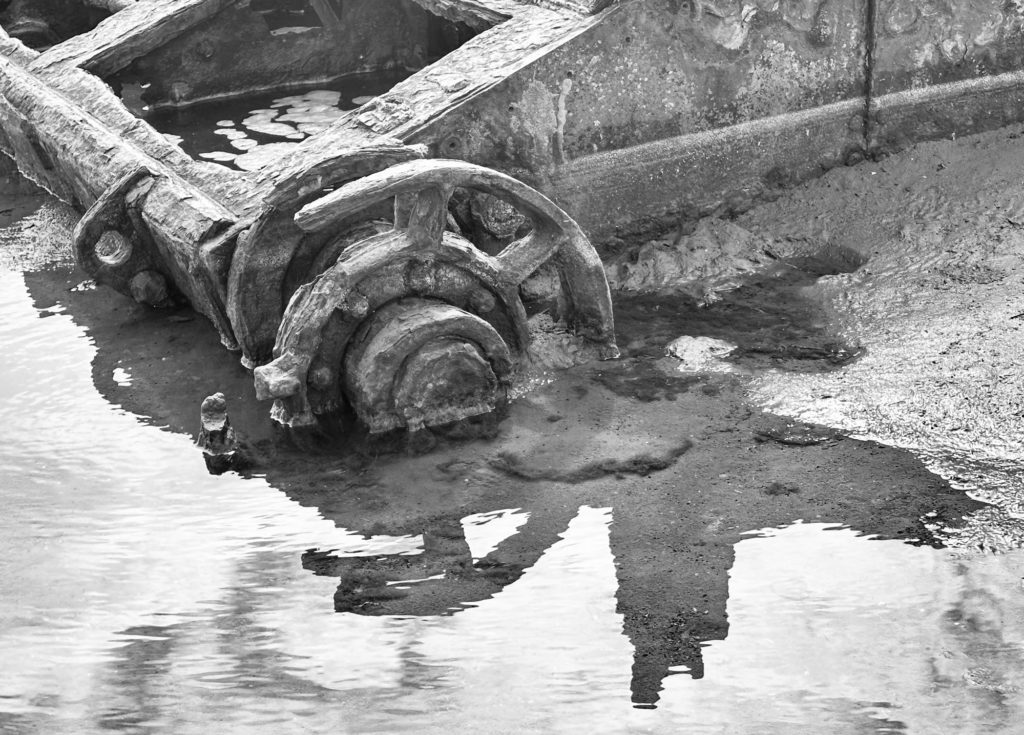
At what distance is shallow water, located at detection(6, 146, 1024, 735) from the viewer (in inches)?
104

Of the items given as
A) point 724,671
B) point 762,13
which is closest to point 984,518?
point 724,671

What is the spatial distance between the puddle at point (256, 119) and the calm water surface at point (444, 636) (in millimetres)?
2178

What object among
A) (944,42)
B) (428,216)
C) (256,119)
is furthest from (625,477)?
(256,119)

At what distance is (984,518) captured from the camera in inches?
125

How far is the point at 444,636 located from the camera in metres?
2.87

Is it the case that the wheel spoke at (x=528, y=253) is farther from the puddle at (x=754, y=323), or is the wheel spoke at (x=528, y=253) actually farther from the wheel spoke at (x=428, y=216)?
the puddle at (x=754, y=323)

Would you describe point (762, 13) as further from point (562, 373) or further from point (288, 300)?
point (288, 300)

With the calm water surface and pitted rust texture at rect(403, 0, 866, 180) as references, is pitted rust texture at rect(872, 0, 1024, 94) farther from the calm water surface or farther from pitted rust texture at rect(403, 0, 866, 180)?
the calm water surface

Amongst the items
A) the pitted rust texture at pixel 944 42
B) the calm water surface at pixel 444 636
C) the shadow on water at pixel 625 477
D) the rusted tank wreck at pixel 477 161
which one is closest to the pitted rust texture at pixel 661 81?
the rusted tank wreck at pixel 477 161

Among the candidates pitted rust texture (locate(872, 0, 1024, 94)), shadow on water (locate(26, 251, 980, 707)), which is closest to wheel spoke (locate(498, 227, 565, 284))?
shadow on water (locate(26, 251, 980, 707))

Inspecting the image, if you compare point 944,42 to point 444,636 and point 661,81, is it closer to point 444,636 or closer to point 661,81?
point 661,81

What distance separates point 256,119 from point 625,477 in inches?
122

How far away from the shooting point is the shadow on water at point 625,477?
120 inches

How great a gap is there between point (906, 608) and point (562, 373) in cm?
151
